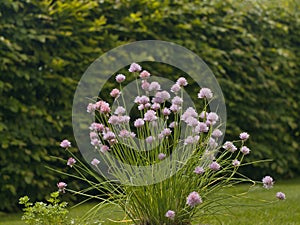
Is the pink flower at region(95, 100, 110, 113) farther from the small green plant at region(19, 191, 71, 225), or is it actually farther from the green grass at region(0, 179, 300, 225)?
the green grass at region(0, 179, 300, 225)

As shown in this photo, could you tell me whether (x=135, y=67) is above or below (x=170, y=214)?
above

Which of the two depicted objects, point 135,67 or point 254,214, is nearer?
point 135,67

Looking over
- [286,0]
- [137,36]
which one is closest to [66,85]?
[137,36]

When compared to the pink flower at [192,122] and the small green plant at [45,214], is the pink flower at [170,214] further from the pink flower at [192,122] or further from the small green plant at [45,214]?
the small green plant at [45,214]

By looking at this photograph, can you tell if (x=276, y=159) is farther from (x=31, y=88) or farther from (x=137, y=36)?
(x=31, y=88)

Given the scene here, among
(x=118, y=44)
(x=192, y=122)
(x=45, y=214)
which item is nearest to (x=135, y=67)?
(x=192, y=122)

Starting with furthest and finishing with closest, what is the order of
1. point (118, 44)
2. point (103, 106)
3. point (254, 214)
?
point (118, 44)
point (254, 214)
point (103, 106)

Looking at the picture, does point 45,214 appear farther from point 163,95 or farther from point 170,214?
point 163,95

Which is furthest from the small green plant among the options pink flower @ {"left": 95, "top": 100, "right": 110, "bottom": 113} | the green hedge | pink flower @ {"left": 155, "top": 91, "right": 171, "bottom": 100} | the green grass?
the green hedge

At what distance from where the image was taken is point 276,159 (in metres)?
7.05

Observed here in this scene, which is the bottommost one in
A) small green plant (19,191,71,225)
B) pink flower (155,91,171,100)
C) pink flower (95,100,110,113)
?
small green plant (19,191,71,225)

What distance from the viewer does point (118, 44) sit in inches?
235

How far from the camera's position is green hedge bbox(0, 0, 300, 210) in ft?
17.6

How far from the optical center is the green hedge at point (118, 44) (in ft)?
17.6
